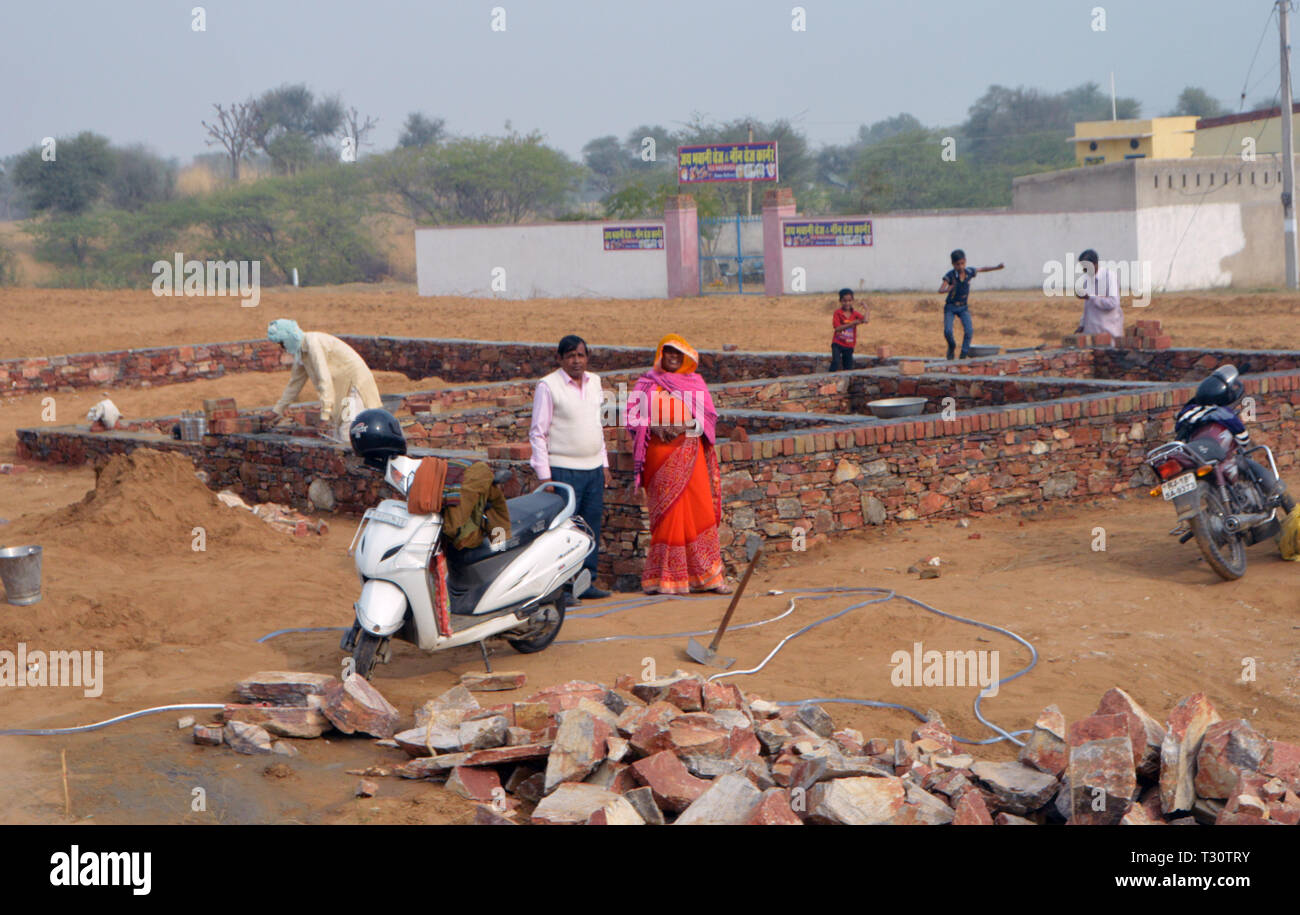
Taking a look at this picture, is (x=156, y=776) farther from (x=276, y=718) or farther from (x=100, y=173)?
(x=100, y=173)

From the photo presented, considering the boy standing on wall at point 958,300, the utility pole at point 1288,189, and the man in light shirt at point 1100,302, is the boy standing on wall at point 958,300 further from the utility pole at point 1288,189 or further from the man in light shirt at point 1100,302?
the utility pole at point 1288,189

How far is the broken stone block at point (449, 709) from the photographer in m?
5.07

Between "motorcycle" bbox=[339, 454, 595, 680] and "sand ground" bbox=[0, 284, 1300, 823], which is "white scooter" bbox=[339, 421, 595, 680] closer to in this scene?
"motorcycle" bbox=[339, 454, 595, 680]

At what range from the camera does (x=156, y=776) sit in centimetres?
484

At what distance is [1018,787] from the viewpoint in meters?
4.33

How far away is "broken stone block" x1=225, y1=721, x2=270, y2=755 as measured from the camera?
16.7 feet

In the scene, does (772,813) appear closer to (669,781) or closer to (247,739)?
(669,781)

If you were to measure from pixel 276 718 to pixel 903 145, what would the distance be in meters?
52.0

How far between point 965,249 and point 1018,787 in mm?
25700

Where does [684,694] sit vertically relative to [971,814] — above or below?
above

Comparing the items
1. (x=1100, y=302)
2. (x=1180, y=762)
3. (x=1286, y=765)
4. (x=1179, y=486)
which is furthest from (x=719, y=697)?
(x=1100, y=302)

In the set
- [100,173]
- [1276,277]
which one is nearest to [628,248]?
[1276,277]

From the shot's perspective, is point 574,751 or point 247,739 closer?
point 574,751

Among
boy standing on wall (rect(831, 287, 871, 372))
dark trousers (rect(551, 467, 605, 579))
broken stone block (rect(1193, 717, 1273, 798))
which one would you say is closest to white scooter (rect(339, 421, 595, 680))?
dark trousers (rect(551, 467, 605, 579))
